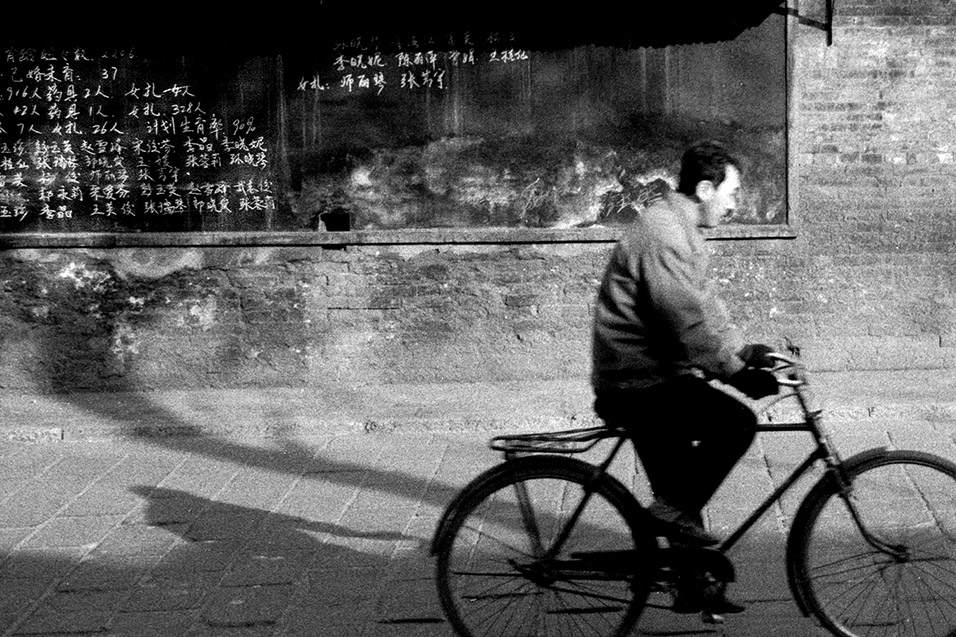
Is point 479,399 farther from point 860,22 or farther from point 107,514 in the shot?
point 860,22

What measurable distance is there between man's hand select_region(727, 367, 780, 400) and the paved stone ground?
3.19 feet

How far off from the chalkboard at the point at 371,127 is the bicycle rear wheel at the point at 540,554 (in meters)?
4.98

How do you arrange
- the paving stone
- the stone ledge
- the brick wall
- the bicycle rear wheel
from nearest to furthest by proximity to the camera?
the bicycle rear wheel → the paving stone → the stone ledge → the brick wall

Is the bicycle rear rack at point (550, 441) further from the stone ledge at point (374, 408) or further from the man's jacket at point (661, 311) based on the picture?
the stone ledge at point (374, 408)

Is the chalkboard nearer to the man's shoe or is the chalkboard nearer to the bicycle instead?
the bicycle

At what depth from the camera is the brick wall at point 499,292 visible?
9078 mm

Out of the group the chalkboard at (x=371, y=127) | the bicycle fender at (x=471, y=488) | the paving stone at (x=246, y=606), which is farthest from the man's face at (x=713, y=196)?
the chalkboard at (x=371, y=127)

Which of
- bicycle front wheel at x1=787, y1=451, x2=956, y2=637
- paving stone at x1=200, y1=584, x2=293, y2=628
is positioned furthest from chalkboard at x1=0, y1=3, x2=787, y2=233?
bicycle front wheel at x1=787, y1=451, x2=956, y2=637

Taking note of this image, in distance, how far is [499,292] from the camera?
9398 mm

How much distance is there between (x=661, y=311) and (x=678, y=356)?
0.17m

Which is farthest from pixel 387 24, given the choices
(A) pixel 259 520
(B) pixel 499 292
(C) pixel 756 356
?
(C) pixel 756 356

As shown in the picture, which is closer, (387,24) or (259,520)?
(259,520)

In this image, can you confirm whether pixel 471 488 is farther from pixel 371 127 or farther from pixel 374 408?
pixel 371 127

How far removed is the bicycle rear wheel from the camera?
14.6 feet
